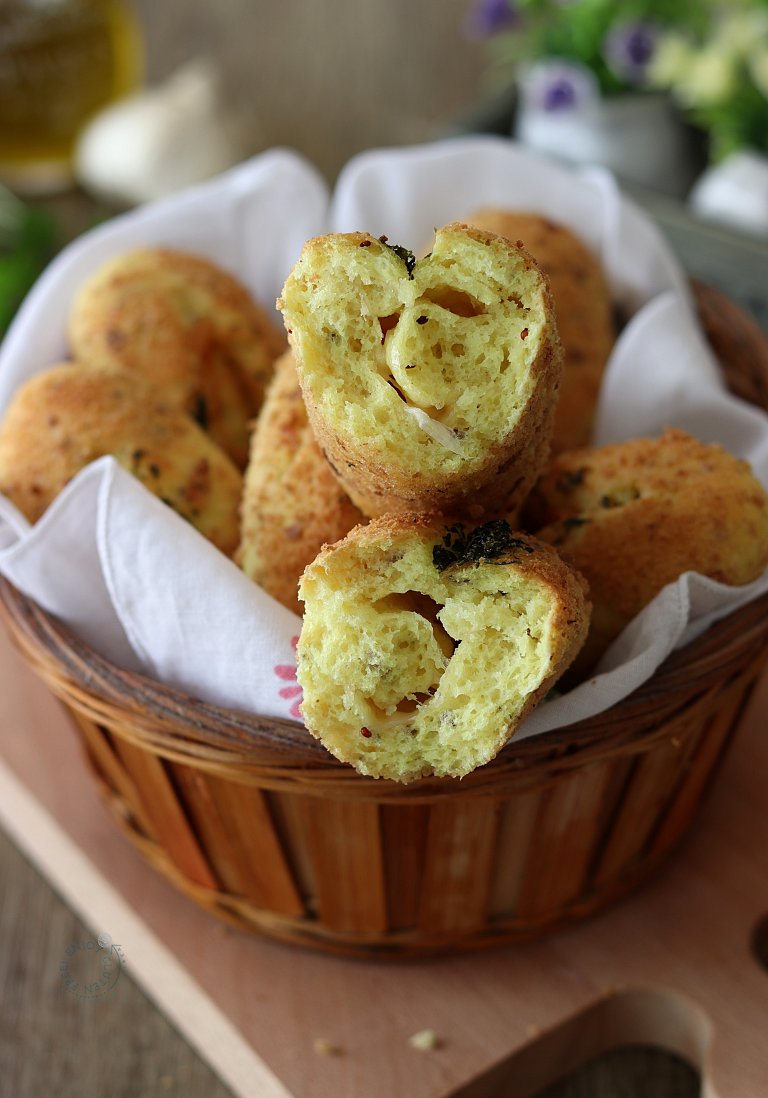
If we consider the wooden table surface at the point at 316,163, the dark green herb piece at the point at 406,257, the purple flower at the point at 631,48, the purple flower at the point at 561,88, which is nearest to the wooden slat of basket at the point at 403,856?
the wooden table surface at the point at 316,163

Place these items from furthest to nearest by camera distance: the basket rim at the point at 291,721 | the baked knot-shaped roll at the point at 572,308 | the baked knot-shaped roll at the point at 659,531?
the baked knot-shaped roll at the point at 572,308
the baked knot-shaped roll at the point at 659,531
the basket rim at the point at 291,721

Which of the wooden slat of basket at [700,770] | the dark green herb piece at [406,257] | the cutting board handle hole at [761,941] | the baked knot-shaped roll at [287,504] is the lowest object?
the cutting board handle hole at [761,941]

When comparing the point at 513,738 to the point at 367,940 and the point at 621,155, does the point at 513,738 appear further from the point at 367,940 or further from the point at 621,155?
the point at 621,155

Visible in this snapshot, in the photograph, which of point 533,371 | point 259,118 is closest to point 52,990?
point 533,371

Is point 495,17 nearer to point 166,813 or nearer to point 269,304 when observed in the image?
point 269,304

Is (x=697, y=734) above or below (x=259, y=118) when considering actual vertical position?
below

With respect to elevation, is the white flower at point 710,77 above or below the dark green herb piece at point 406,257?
below


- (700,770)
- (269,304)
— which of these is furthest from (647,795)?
(269,304)

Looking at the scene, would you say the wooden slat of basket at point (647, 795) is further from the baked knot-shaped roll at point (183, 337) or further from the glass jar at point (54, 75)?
the glass jar at point (54, 75)
